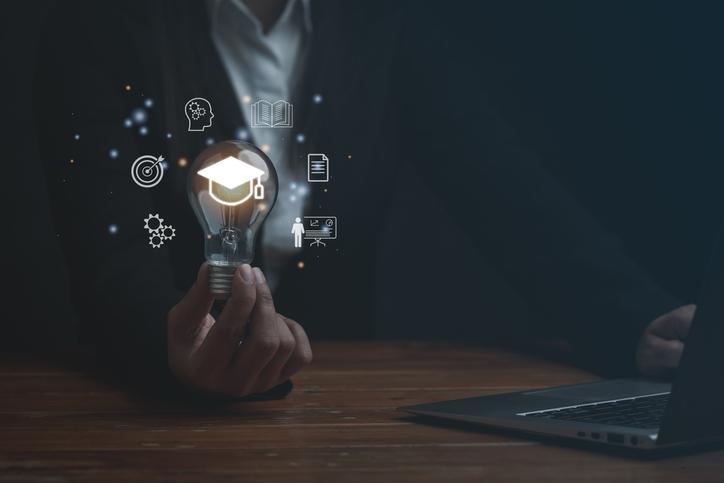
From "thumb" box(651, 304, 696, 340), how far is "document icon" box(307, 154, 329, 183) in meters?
0.67

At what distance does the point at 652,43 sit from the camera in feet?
5.58

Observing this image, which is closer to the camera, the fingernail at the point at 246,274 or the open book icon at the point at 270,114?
the fingernail at the point at 246,274

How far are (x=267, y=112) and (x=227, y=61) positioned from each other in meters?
0.13

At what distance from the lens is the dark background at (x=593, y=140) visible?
168 centimetres

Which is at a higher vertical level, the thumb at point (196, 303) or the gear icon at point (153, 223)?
the gear icon at point (153, 223)

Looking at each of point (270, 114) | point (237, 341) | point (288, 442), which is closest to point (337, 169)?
point (270, 114)

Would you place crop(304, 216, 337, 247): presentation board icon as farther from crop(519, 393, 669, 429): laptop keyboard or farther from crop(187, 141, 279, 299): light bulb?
crop(519, 393, 669, 429): laptop keyboard

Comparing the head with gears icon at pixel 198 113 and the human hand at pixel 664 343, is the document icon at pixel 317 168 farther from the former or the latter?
the human hand at pixel 664 343

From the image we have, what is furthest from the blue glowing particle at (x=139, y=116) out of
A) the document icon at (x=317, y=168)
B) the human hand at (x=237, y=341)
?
the human hand at (x=237, y=341)

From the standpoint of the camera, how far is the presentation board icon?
1450mm

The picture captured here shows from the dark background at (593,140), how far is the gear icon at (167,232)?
473 mm

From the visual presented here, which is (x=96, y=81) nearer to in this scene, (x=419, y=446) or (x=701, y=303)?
(x=419, y=446)

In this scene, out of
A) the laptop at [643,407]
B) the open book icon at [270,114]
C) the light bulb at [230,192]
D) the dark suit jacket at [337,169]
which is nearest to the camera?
the laptop at [643,407]

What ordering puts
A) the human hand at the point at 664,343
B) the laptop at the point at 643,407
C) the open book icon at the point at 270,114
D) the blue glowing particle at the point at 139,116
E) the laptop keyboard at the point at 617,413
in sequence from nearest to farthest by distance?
the laptop at the point at 643,407 → the laptop keyboard at the point at 617,413 → the human hand at the point at 664,343 → the blue glowing particle at the point at 139,116 → the open book icon at the point at 270,114
